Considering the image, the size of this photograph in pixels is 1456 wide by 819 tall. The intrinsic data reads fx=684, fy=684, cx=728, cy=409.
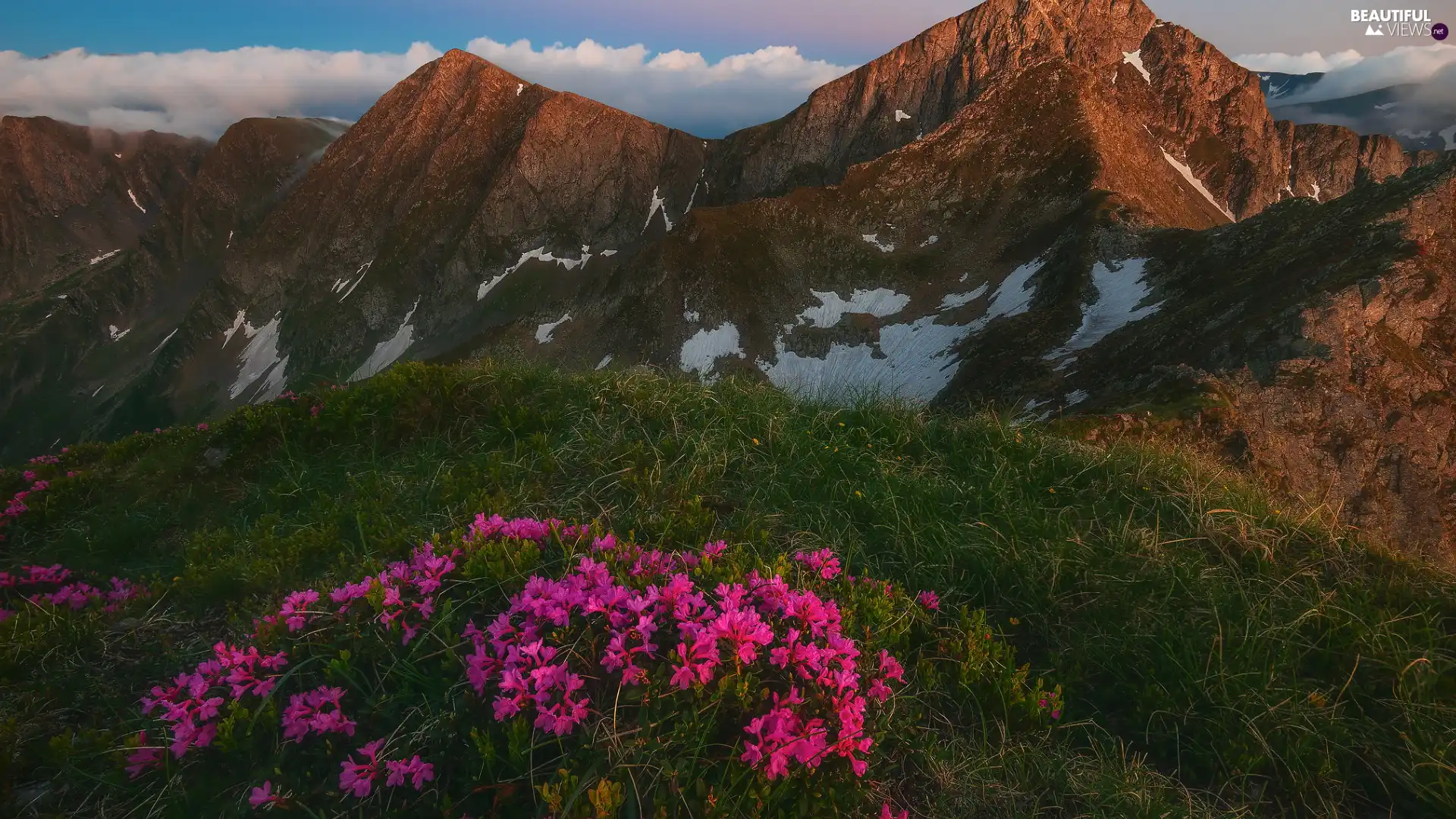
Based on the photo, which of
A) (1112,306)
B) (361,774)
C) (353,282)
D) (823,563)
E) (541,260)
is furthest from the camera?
(353,282)

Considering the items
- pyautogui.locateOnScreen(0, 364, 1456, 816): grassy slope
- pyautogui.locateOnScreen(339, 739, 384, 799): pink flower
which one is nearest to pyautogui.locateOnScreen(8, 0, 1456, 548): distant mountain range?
pyautogui.locateOnScreen(0, 364, 1456, 816): grassy slope

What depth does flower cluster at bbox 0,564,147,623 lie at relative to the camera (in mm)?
4508

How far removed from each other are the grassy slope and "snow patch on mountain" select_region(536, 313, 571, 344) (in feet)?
337

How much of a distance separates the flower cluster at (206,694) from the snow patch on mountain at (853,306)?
91.5 meters

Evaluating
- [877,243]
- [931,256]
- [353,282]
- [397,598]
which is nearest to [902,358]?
[931,256]

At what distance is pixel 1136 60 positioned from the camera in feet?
510

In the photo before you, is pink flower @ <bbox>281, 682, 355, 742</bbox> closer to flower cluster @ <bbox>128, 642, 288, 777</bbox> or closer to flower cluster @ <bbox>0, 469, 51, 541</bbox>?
flower cluster @ <bbox>128, 642, 288, 777</bbox>

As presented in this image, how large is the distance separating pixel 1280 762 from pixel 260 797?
15.2ft

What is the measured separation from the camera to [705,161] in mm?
179875

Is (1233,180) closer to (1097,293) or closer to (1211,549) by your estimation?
(1097,293)

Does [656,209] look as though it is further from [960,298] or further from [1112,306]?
[1112,306]

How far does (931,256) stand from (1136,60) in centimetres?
10348

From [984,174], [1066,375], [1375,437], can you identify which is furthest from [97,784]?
[984,174]

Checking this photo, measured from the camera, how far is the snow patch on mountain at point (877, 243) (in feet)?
328
